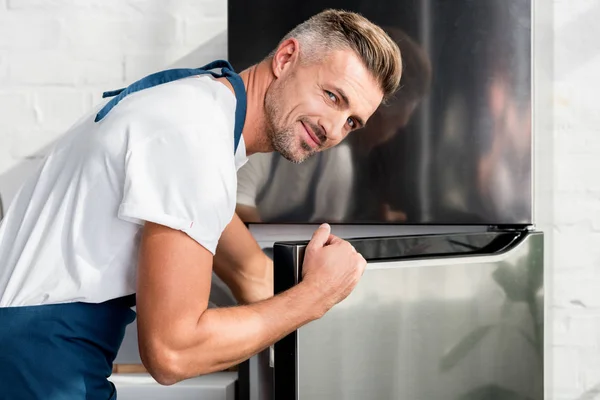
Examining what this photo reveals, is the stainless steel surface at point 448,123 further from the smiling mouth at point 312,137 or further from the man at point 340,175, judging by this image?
the smiling mouth at point 312,137

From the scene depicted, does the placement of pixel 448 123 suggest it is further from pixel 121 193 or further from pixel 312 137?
pixel 121 193

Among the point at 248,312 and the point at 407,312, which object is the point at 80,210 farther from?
the point at 407,312

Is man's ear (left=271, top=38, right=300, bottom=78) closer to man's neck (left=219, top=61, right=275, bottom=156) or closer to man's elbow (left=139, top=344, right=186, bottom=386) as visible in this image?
man's neck (left=219, top=61, right=275, bottom=156)

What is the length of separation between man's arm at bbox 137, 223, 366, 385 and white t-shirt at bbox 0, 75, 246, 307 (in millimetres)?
38

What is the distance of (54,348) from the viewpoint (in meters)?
0.86

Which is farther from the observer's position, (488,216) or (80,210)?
(488,216)

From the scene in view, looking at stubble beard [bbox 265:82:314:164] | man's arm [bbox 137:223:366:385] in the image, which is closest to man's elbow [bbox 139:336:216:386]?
man's arm [bbox 137:223:366:385]

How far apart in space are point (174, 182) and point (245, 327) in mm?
217

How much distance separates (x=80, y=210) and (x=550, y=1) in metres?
1.00

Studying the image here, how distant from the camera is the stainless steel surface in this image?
1139 millimetres

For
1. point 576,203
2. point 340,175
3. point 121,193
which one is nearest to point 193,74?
point 121,193

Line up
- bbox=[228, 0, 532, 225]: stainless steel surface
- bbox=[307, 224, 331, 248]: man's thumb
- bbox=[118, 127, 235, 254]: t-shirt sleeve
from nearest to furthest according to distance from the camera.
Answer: bbox=[118, 127, 235, 254]: t-shirt sleeve → bbox=[307, 224, 331, 248]: man's thumb → bbox=[228, 0, 532, 225]: stainless steel surface

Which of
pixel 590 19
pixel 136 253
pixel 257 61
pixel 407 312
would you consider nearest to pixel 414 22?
pixel 257 61

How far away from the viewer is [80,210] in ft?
2.75
